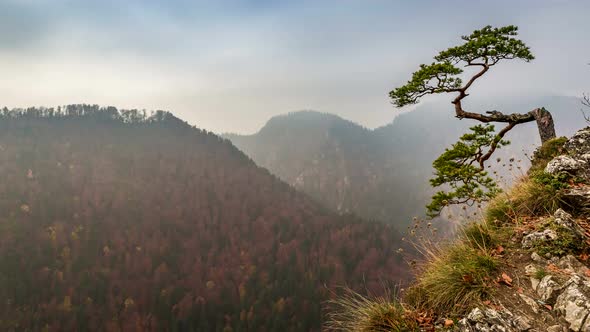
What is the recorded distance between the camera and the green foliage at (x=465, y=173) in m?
7.13

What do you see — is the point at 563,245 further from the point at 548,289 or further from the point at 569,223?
the point at 548,289

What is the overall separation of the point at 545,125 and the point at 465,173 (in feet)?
11.7

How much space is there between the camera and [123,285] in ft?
479

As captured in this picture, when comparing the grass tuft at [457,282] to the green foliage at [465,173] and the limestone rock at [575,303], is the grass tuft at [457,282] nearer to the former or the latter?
the limestone rock at [575,303]

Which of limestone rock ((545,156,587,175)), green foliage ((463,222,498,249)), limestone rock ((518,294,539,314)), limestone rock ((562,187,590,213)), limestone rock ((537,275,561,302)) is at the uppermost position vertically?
limestone rock ((545,156,587,175))

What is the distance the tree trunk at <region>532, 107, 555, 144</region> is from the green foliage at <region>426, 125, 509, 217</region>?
1308 millimetres

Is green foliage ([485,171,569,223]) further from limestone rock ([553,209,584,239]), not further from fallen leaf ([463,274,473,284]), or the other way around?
fallen leaf ([463,274,473,284])

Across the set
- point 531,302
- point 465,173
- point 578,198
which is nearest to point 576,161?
point 578,198

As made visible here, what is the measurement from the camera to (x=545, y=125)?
8.91m

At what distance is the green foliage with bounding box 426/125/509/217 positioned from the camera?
7.13 meters

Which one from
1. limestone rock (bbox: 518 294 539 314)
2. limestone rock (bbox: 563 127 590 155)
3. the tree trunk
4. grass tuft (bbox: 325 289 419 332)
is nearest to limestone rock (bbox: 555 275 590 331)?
limestone rock (bbox: 518 294 539 314)

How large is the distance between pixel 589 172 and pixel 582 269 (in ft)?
8.14

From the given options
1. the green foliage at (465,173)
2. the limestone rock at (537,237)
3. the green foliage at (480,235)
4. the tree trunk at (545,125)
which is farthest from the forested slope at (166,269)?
the limestone rock at (537,237)

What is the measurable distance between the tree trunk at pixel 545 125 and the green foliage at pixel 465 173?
1.31 meters
